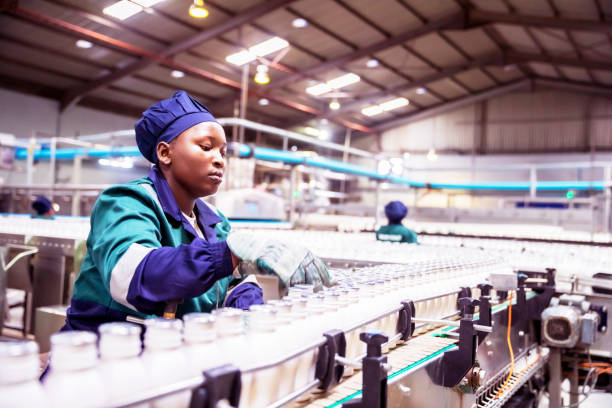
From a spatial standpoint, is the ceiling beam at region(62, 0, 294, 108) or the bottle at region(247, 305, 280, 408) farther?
the ceiling beam at region(62, 0, 294, 108)

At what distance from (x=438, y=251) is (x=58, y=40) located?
9.10 metres

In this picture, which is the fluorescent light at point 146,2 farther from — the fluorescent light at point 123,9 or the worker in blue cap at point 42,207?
the worker in blue cap at point 42,207

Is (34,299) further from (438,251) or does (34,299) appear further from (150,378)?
(150,378)

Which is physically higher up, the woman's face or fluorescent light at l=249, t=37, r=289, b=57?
fluorescent light at l=249, t=37, r=289, b=57

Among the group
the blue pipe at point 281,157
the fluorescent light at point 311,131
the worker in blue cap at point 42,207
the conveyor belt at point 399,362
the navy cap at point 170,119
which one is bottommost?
the conveyor belt at point 399,362

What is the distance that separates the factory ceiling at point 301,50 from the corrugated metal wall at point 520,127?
539mm

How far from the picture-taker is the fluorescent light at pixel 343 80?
490 inches

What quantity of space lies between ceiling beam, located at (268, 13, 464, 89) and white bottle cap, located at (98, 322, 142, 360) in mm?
10771

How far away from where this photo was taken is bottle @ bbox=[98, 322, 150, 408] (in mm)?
563

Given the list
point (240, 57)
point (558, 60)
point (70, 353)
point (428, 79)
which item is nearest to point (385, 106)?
point (428, 79)

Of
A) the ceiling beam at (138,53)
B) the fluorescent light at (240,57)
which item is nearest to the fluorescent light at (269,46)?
the fluorescent light at (240,57)

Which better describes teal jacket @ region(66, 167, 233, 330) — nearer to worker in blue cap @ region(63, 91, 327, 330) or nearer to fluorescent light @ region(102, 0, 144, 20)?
worker in blue cap @ region(63, 91, 327, 330)

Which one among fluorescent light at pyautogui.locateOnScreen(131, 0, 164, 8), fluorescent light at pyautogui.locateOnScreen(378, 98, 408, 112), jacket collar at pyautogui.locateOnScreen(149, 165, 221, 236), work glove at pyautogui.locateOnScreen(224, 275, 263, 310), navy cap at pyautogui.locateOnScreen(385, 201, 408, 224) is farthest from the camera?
fluorescent light at pyautogui.locateOnScreen(378, 98, 408, 112)

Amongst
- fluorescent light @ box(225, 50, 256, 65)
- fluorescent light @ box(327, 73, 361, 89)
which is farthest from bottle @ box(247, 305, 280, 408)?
fluorescent light @ box(327, 73, 361, 89)
